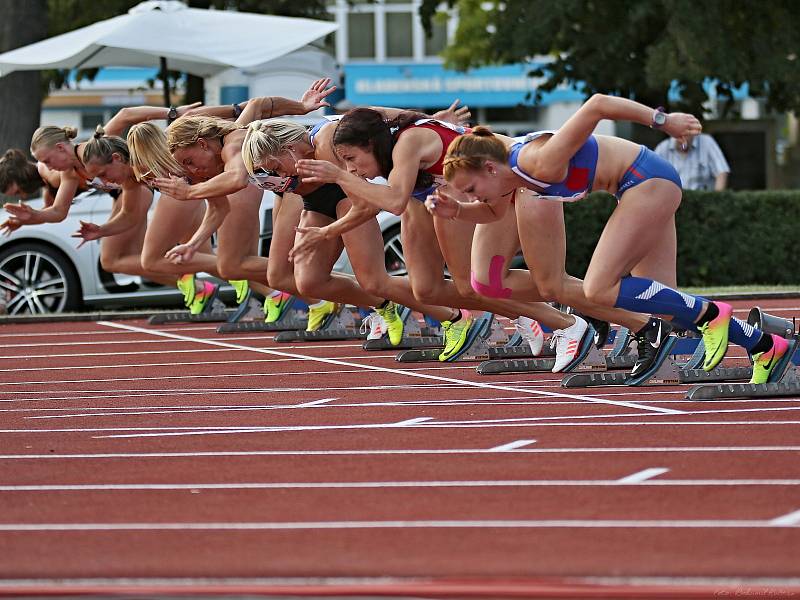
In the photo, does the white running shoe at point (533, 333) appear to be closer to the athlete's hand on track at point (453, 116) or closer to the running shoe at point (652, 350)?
the athlete's hand on track at point (453, 116)

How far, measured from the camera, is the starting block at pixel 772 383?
859cm

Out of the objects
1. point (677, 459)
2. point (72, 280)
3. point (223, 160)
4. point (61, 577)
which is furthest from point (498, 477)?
point (72, 280)

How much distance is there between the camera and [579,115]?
8.34 metres

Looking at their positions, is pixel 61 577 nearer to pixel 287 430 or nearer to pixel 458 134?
pixel 287 430

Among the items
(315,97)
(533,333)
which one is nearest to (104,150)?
(315,97)

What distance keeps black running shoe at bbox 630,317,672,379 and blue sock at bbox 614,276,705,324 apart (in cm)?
58

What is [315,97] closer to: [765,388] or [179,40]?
[765,388]

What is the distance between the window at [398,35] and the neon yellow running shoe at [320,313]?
128 feet

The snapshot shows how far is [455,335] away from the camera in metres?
11.4

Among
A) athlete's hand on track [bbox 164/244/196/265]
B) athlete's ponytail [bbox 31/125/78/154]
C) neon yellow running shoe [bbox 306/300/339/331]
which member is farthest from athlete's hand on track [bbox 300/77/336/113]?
athlete's ponytail [bbox 31/125/78/154]

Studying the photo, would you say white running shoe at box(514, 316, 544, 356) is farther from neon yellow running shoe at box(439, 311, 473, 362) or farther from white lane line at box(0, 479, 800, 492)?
white lane line at box(0, 479, 800, 492)

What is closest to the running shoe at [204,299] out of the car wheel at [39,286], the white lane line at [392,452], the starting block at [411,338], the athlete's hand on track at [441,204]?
the car wheel at [39,286]

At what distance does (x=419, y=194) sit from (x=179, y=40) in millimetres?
10156

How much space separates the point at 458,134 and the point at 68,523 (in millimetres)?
4301
